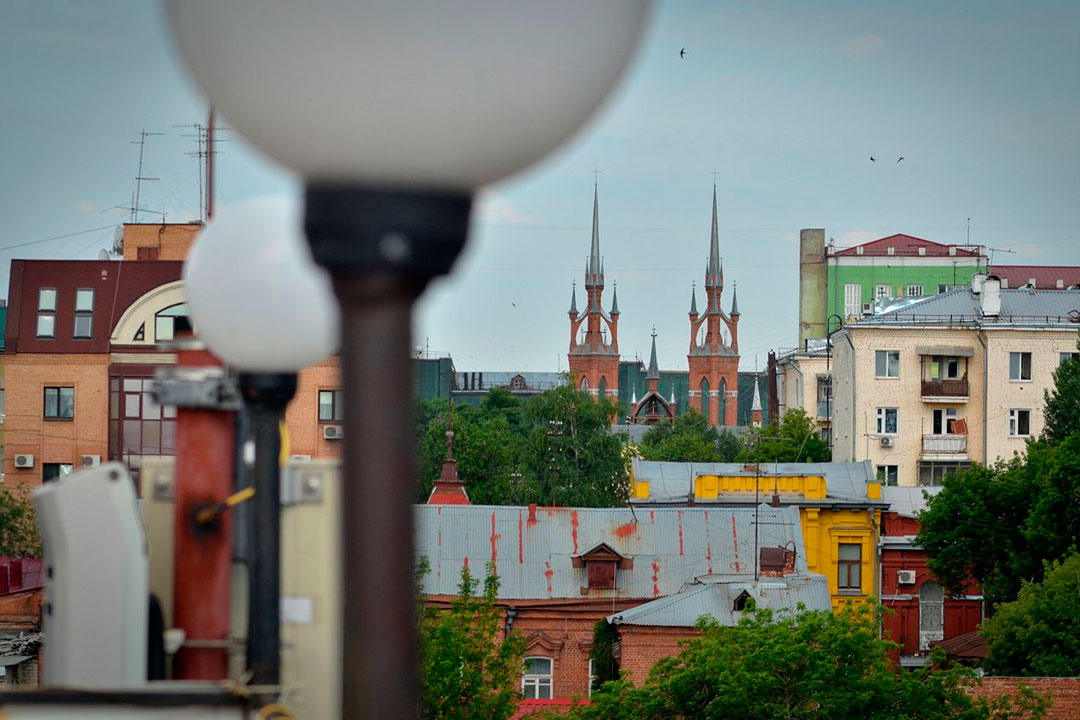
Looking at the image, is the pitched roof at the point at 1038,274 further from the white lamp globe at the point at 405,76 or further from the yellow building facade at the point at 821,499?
the white lamp globe at the point at 405,76

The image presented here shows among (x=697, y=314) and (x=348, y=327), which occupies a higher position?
(x=697, y=314)

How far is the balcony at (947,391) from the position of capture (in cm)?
4559

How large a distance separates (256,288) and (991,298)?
45.9m

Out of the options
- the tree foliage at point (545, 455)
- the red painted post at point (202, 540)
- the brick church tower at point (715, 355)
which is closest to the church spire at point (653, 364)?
the brick church tower at point (715, 355)

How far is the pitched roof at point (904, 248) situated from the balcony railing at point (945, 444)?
2606 cm

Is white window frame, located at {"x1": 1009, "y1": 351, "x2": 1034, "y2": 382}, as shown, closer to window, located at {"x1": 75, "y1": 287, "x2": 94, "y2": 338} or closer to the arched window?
the arched window

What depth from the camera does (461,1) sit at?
1475mm

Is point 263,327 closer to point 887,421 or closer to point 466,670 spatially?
point 466,670

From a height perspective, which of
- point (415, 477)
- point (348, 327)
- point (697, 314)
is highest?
point (697, 314)

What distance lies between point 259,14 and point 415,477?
54 cm

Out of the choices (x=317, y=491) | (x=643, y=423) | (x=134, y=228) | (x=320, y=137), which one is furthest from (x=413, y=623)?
Result: (x=643, y=423)

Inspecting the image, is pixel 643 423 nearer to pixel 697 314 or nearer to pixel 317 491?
pixel 697 314

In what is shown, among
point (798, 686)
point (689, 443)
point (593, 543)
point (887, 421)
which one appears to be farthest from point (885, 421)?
point (798, 686)

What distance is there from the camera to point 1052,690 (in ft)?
68.5
